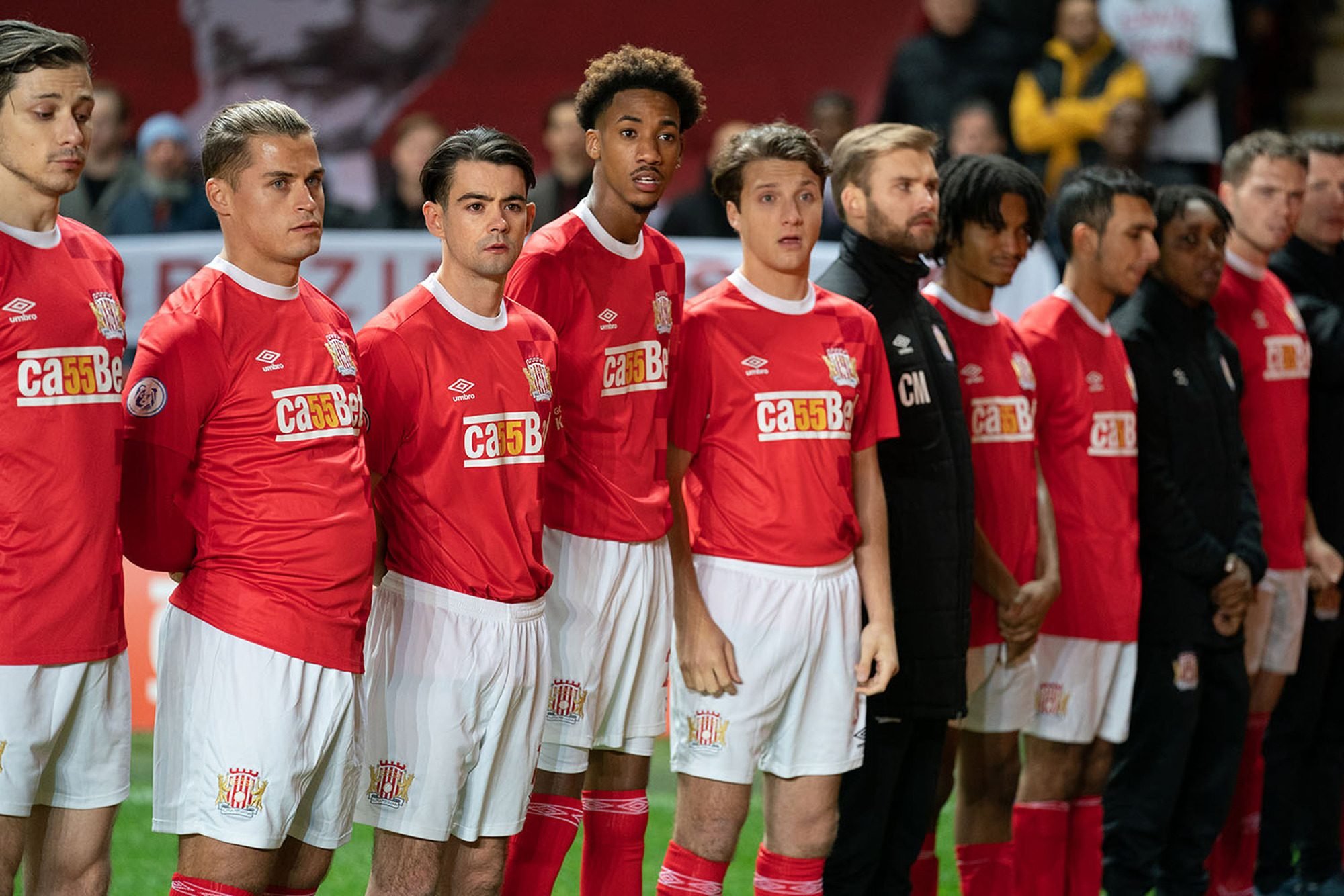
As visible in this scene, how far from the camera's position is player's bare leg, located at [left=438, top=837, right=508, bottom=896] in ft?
13.6

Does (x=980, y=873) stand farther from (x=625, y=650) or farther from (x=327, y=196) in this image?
(x=327, y=196)

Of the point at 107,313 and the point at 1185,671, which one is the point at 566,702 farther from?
the point at 1185,671

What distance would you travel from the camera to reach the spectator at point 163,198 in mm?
9391

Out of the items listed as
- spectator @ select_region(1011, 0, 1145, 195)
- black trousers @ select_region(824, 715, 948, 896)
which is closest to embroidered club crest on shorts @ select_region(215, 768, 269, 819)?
black trousers @ select_region(824, 715, 948, 896)

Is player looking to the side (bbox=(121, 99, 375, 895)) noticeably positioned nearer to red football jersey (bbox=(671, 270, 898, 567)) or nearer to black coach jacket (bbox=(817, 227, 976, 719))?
red football jersey (bbox=(671, 270, 898, 567))

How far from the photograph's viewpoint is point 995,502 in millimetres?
5152

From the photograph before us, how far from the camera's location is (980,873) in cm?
524

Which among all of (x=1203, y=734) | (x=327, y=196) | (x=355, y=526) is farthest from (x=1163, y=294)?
(x=327, y=196)

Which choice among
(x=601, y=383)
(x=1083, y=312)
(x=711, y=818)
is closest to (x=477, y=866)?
(x=711, y=818)

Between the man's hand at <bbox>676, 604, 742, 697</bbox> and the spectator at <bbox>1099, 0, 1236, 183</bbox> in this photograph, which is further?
the spectator at <bbox>1099, 0, 1236, 183</bbox>

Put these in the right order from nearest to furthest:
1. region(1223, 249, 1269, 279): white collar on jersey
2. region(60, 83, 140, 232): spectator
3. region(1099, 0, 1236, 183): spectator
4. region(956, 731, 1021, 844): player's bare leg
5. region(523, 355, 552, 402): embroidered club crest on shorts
Answer: region(523, 355, 552, 402): embroidered club crest on shorts, region(956, 731, 1021, 844): player's bare leg, region(1223, 249, 1269, 279): white collar on jersey, region(60, 83, 140, 232): spectator, region(1099, 0, 1236, 183): spectator

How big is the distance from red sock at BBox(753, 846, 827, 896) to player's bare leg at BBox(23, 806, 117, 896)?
5.51 feet

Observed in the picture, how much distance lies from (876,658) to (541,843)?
101cm

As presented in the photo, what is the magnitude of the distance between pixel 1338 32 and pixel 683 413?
28.8ft
